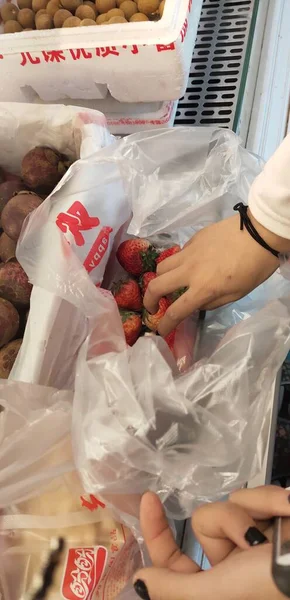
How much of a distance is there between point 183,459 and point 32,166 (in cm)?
45

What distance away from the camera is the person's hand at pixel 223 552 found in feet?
0.99

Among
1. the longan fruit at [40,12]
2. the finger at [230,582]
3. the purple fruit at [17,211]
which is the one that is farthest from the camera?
the longan fruit at [40,12]

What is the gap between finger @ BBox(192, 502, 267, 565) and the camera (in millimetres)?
356

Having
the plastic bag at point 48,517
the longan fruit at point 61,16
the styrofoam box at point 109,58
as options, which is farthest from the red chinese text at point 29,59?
the plastic bag at point 48,517

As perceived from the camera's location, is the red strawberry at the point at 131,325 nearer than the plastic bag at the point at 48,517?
No

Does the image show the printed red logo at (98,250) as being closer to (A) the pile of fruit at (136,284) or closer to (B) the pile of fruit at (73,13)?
(A) the pile of fruit at (136,284)

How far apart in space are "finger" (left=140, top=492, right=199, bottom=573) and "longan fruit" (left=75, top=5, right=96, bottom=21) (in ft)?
2.22

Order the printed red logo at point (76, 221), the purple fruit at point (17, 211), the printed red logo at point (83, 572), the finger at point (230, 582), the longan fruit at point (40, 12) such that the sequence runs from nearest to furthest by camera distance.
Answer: the finger at point (230, 582), the printed red logo at point (83, 572), the printed red logo at point (76, 221), the purple fruit at point (17, 211), the longan fruit at point (40, 12)

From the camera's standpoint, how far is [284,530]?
0.32 m

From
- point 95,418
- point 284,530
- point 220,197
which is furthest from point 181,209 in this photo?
point 284,530

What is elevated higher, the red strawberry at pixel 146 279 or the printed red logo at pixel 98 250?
the printed red logo at pixel 98 250

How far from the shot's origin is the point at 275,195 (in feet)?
1.64

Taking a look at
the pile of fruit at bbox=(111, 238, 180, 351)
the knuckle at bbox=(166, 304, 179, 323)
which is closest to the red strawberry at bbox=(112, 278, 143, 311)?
the pile of fruit at bbox=(111, 238, 180, 351)

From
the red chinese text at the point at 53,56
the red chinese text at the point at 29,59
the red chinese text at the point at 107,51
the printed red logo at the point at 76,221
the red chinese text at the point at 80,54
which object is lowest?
the printed red logo at the point at 76,221
